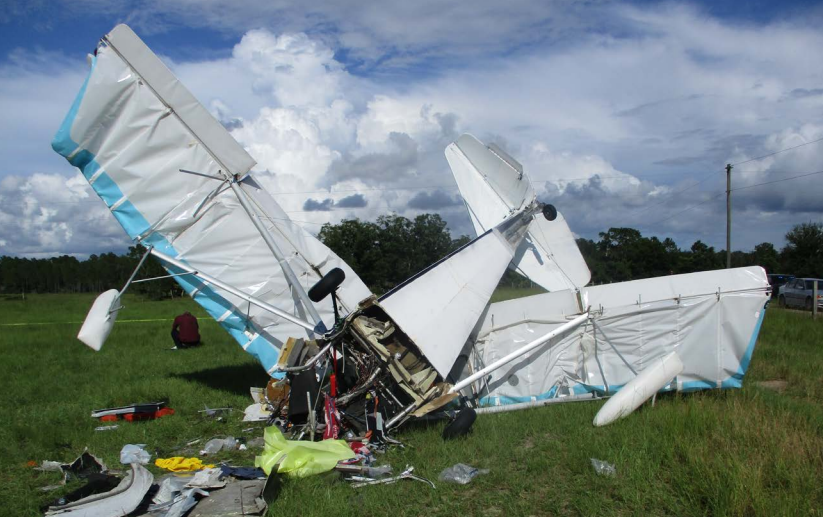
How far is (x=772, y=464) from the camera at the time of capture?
19.5 feet

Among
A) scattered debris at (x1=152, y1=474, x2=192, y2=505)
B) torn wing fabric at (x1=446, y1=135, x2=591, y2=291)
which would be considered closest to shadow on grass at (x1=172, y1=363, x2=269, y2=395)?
scattered debris at (x1=152, y1=474, x2=192, y2=505)

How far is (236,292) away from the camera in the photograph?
30.3ft

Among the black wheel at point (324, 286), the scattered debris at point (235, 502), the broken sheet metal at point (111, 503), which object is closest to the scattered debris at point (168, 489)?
the broken sheet metal at point (111, 503)

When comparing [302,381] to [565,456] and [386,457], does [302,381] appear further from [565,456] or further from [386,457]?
[565,456]

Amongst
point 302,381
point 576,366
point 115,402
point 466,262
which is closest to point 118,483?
point 302,381

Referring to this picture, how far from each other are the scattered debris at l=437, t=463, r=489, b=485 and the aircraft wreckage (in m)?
1.32

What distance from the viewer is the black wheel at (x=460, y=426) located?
24.9ft

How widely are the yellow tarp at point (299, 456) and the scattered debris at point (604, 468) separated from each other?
110 inches

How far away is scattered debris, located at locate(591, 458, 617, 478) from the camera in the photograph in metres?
6.14

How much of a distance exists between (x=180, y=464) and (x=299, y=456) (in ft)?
5.89

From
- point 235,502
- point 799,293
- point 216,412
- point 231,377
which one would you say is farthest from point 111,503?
point 799,293

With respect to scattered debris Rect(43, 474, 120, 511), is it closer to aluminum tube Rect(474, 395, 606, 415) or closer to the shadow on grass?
aluminum tube Rect(474, 395, 606, 415)

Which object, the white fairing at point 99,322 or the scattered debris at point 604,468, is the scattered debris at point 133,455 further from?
the scattered debris at point 604,468

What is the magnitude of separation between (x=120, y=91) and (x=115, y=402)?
18.1ft
